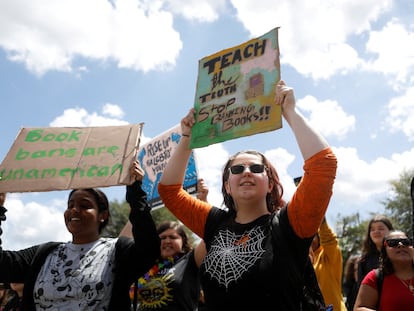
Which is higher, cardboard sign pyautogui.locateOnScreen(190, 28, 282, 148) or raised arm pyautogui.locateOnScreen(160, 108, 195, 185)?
cardboard sign pyautogui.locateOnScreen(190, 28, 282, 148)

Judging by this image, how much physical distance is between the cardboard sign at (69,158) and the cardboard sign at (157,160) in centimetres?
161

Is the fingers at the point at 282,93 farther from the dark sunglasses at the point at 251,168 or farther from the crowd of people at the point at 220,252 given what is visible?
the dark sunglasses at the point at 251,168

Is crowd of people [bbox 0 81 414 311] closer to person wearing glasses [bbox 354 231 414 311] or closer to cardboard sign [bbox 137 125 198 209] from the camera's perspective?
person wearing glasses [bbox 354 231 414 311]

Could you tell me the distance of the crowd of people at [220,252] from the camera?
6.88 ft

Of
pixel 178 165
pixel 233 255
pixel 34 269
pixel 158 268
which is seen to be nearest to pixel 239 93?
pixel 178 165

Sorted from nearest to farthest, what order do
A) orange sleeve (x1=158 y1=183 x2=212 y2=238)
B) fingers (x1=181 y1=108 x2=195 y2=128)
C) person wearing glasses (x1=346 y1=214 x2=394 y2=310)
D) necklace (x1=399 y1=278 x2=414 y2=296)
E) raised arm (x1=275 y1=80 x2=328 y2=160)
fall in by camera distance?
raised arm (x1=275 y1=80 x2=328 y2=160) < orange sleeve (x1=158 y1=183 x2=212 y2=238) < fingers (x1=181 y1=108 x2=195 y2=128) < necklace (x1=399 y1=278 x2=414 y2=296) < person wearing glasses (x1=346 y1=214 x2=394 y2=310)

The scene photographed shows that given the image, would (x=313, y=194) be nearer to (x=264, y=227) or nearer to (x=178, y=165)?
(x=264, y=227)

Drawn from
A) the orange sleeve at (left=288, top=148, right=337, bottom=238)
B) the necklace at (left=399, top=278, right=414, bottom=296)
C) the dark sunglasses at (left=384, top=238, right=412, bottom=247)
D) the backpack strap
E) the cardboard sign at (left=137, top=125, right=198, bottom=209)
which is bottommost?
the backpack strap

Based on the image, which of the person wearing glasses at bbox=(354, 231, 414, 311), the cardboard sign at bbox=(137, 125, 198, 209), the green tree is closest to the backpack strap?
the cardboard sign at bbox=(137, 125, 198, 209)

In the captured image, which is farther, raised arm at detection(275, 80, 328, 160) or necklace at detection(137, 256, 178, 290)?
necklace at detection(137, 256, 178, 290)

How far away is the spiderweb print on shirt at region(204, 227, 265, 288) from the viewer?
2.12 metres

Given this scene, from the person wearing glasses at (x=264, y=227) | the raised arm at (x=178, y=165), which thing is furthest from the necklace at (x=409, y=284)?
the raised arm at (x=178, y=165)

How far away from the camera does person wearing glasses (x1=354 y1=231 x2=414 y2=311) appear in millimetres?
3371

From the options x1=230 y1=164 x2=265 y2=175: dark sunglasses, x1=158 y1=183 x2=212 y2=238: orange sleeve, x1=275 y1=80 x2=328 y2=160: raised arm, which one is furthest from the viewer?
x1=158 y1=183 x2=212 y2=238: orange sleeve
